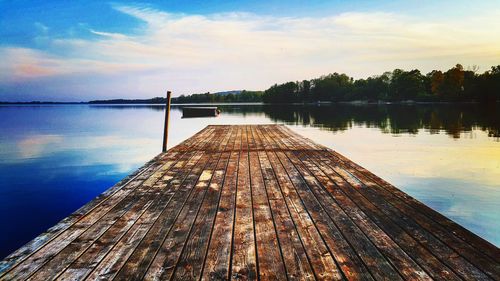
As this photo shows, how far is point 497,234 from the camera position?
18.5 ft

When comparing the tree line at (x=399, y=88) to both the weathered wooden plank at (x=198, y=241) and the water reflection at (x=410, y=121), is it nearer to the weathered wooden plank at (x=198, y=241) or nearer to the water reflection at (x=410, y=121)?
the water reflection at (x=410, y=121)

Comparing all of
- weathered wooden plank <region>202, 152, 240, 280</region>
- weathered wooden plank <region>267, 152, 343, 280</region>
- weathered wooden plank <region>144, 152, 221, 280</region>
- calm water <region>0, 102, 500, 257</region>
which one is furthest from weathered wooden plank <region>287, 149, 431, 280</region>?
calm water <region>0, 102, 500, 257</region>

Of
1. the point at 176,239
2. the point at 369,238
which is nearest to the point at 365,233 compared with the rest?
the point at 369,238

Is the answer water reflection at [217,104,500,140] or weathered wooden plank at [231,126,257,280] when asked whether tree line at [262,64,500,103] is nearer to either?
water reflection at [217,104,500,140]

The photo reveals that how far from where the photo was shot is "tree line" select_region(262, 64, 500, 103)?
83.6 metres

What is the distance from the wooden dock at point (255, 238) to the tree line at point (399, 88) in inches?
3702

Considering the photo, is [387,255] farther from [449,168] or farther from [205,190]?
[449,168]

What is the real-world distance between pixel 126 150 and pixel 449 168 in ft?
45.0

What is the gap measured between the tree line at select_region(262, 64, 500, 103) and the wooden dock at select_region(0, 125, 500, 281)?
94.0 meters

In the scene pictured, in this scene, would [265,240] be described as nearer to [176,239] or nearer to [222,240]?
[222,240]

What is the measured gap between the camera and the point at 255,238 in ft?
9.88

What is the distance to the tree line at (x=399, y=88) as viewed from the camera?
8357cm

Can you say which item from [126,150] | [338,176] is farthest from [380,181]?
[126,150]

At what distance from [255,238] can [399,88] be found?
118m
